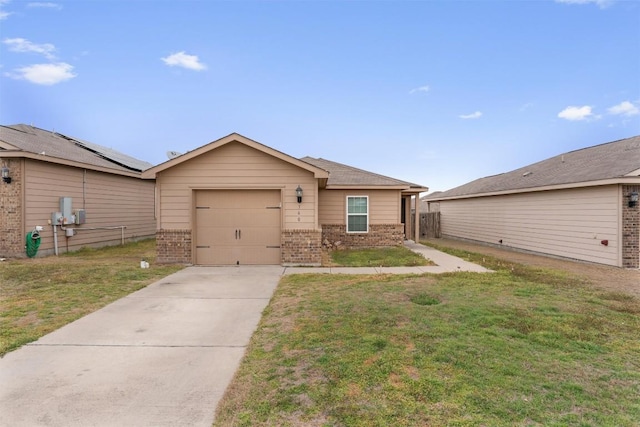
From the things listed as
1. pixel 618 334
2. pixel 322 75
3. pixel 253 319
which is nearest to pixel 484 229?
pixel 322 75

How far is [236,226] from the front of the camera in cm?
987

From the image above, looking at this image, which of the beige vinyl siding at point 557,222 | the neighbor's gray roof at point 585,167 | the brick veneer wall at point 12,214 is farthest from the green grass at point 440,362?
the brick veneer wall at point 12,214

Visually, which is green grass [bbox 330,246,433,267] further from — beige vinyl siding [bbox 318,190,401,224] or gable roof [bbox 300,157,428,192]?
gable roof [bbox 300,157,428,192]

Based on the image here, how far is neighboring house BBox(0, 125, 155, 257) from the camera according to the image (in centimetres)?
1080

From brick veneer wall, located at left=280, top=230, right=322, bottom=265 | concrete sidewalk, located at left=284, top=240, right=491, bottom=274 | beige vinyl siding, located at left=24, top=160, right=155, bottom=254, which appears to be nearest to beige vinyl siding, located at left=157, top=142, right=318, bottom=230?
brick veneer wall, located at left=280, top=230, right=322, bottom=265

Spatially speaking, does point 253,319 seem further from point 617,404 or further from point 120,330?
point 617,404

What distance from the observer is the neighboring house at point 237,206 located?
9.64m

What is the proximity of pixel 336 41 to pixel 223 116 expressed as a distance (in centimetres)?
700

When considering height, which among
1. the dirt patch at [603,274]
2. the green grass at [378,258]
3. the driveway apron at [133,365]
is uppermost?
the green grass at [378,258]

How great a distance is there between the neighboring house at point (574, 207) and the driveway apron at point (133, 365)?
1028cm

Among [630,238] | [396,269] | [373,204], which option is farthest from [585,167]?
[396,269]

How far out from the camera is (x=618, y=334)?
4.28 m

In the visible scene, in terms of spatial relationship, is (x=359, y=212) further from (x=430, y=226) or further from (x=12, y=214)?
(x=12, y=214)

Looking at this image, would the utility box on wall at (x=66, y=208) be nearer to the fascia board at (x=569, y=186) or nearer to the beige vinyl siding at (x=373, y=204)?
the beige vinyl siding at (x=373, y=204)
